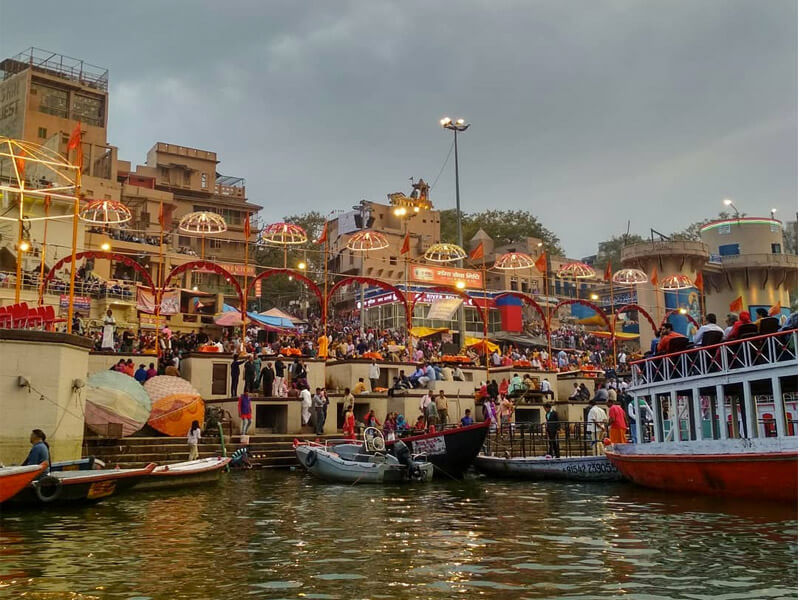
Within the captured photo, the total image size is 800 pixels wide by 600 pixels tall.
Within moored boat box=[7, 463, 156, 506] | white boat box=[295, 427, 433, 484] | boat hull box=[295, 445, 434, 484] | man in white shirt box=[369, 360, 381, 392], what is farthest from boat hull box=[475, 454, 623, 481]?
moored boat box=[7, 463, 156, 506]

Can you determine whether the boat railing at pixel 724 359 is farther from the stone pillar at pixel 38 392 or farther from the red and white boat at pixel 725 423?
the stone pillar at pixel 38 392

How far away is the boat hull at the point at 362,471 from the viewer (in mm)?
21516

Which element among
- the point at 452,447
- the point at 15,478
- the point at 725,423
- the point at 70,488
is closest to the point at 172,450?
the point at 70,488

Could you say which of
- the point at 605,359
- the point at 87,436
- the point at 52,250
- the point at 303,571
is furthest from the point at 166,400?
the point at 605,359

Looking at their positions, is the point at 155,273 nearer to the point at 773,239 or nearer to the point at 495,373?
the point at 495,373

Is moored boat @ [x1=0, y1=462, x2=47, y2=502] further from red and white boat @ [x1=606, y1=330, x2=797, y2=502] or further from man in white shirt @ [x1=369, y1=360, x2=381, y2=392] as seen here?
man in white shirt @ [x1=369, y1=360, x2=381, y2=392]

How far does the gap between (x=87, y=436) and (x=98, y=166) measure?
1564 inches

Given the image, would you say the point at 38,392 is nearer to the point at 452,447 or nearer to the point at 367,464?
the point at 367,464

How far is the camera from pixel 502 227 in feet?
273

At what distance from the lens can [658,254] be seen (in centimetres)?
6231

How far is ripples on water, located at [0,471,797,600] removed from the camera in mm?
9273

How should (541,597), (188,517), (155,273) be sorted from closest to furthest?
1. (541,597)
2. (188,517)
3. (155,273)

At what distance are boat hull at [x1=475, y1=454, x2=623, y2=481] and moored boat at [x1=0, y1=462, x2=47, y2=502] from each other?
1426 cm

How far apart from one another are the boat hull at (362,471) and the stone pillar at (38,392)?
22.0 ft
